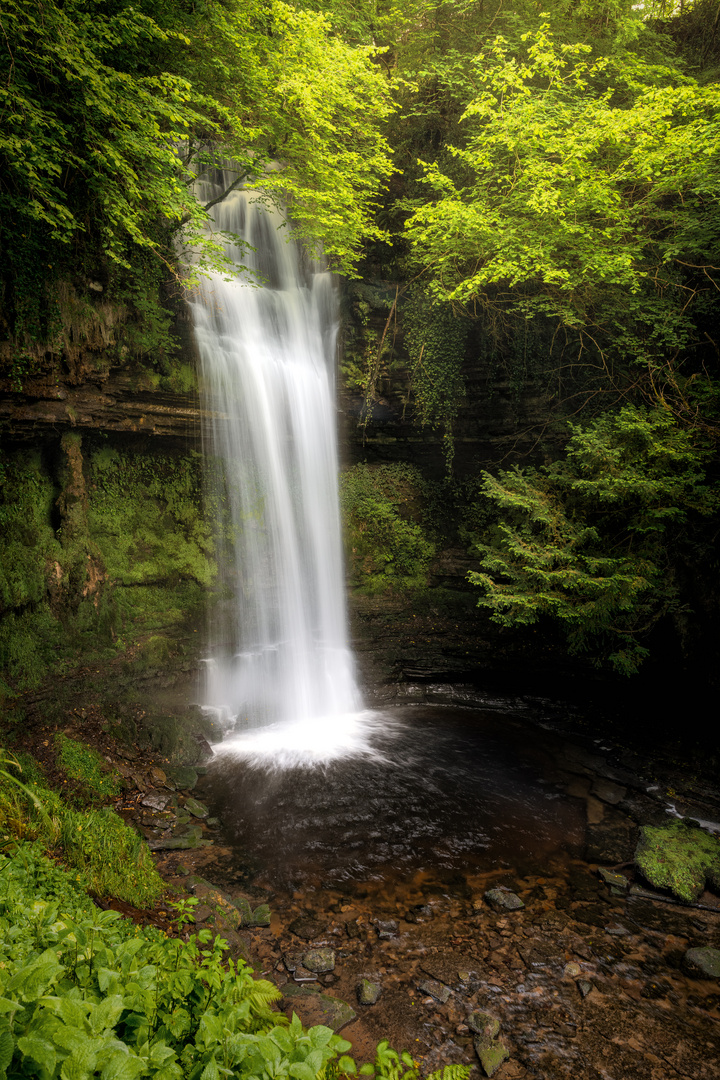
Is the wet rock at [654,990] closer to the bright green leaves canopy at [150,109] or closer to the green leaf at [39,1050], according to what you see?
the green leaf at [39,1050]

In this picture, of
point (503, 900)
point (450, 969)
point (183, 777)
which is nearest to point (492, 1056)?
point (450, 969)

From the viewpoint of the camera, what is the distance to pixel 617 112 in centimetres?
748

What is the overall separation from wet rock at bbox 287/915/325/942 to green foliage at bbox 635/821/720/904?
12.7ft

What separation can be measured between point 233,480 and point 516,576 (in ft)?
20.0

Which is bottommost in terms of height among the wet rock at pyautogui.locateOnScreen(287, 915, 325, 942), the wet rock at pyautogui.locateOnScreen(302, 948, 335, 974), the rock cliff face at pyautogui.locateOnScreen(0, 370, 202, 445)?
the wet rock at pyautogui.locateOnScreen(287, 915, 325, 942)

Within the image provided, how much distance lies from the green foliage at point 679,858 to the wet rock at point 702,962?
0.74m

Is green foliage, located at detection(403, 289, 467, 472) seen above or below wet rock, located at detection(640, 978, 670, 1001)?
above

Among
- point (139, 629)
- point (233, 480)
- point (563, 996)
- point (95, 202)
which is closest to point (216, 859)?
point (563, 996)

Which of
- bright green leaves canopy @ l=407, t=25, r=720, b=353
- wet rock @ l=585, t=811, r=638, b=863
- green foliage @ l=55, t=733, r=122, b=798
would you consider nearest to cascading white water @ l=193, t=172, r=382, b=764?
green foliage @ l=55, t=733, r=122, b=798

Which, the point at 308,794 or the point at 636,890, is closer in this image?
the point at 636,890

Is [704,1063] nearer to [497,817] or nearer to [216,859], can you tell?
[497,817]

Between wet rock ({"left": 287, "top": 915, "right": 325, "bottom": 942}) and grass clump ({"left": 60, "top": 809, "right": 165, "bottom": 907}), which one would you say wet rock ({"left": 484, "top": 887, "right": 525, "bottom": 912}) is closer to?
wet rock ({"left": 287, "top": 915, "right": 325, "bottom": 942})

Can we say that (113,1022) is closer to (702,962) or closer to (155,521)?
(702,962)

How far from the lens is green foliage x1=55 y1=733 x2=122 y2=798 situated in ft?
21.2
